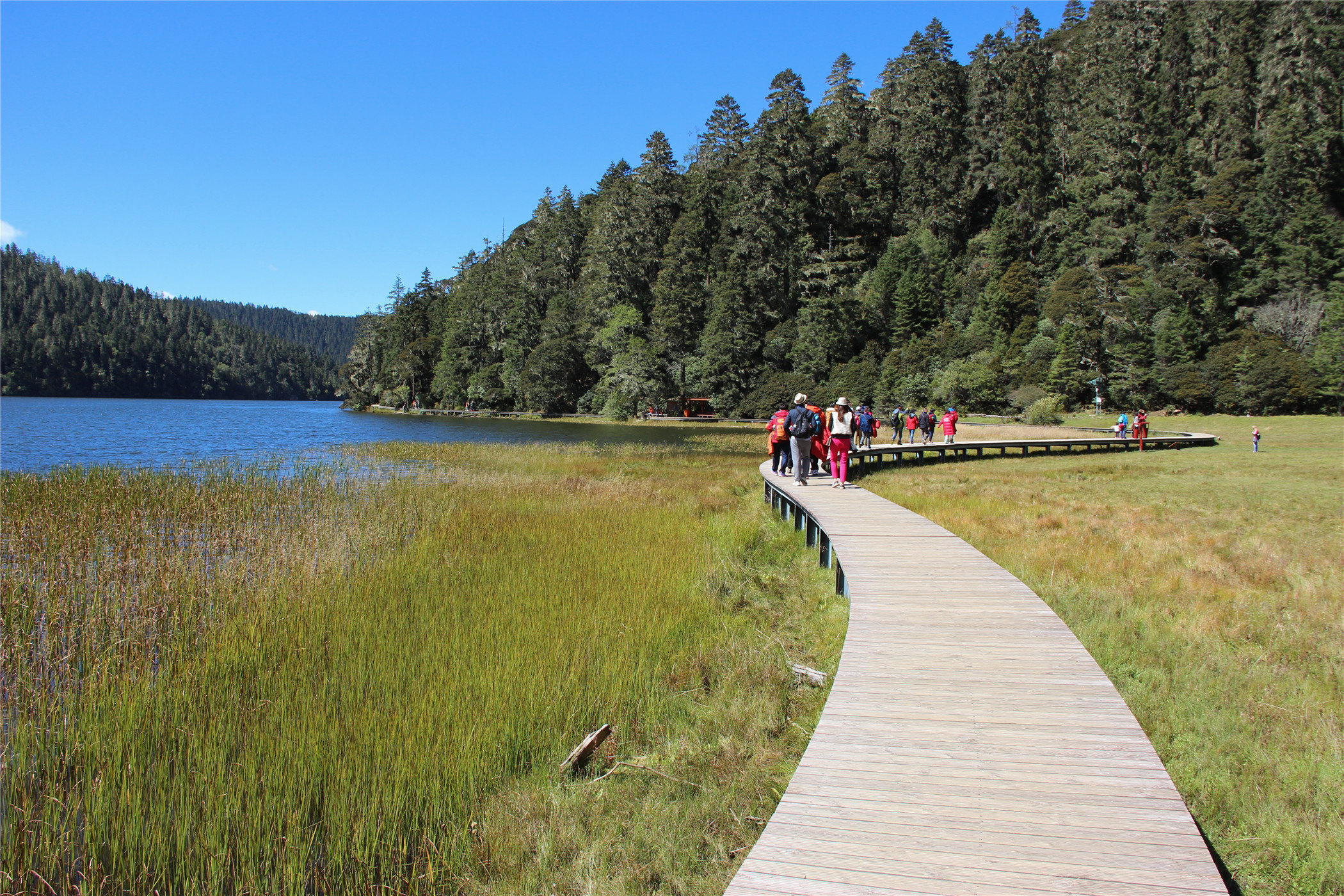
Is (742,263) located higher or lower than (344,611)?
higher

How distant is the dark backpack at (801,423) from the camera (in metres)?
13.7

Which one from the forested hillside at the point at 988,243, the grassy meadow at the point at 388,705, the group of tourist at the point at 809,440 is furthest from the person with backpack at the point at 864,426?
the forested hillside at the point at 988,243

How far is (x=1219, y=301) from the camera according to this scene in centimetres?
4466

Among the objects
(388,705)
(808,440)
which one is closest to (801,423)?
(808,440)

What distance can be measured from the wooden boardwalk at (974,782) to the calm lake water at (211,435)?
1993 cm

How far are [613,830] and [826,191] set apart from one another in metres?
67.3

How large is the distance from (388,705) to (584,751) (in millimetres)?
1543

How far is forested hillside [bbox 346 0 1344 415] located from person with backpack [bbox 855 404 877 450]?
999 inches

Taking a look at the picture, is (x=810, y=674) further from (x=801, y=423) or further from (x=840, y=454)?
(x=840, y=454)

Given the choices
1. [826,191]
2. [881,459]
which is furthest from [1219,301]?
[881,459]

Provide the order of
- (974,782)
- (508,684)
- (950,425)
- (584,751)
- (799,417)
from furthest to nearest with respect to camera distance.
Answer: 1. (950,425)
2. (799,417)
3. (508,684)
4. (584,751)
5. (974,782)

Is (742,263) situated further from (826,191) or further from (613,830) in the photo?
(613,830)

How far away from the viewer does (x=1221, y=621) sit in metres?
6.59

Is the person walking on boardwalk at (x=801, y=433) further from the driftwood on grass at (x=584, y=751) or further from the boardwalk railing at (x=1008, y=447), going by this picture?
the driftwood on grass at (x=584, y=751)
